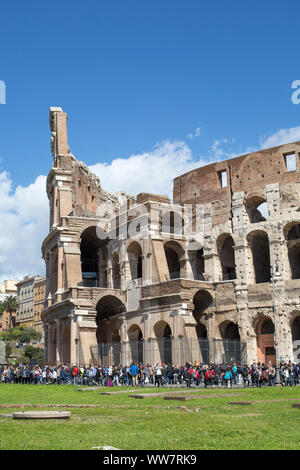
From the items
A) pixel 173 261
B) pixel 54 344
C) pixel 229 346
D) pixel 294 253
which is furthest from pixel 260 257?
pixel 54 344

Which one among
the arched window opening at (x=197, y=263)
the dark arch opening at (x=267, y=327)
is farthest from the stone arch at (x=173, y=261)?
the dark arch opening at (x=267, y=327)

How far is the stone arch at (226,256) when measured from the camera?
39688 millimetres

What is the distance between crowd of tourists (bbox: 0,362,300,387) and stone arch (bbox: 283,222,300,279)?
28.7ft

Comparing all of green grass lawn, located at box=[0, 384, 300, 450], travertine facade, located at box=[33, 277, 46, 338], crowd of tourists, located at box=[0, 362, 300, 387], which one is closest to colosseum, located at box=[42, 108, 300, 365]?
crowd of tourists, located at box=[0, 362, 300, 387]

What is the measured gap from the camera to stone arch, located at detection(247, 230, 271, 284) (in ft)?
127

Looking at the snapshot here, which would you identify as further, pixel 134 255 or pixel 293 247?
pixel 134 255

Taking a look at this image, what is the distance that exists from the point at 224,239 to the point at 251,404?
953 inches

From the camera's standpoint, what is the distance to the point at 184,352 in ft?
108

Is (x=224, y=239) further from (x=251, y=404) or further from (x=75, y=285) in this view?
(x=251, y=404)

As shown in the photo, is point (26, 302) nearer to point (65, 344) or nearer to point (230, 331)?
point (65, 344)

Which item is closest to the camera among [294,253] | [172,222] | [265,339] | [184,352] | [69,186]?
[184,352]

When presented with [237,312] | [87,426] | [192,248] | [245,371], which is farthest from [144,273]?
[87,426]

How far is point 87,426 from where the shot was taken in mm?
10805

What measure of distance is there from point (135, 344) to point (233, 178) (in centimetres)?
1345
